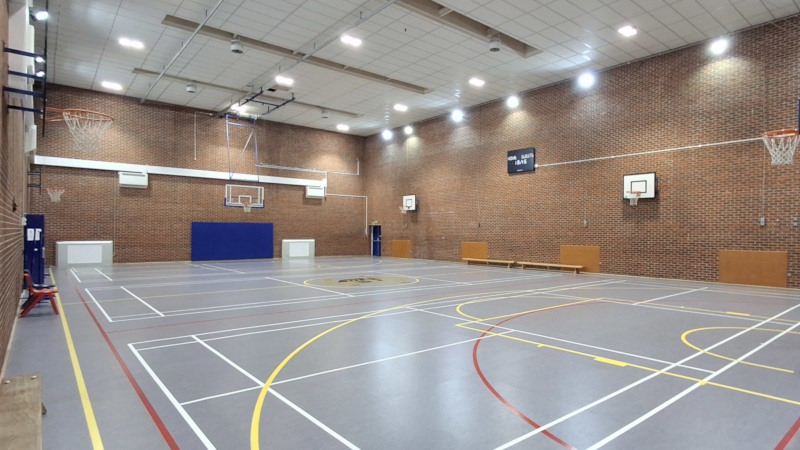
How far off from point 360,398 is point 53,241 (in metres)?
21.1

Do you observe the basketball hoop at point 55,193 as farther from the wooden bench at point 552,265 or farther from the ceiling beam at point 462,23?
the wooden bench at point 552,265

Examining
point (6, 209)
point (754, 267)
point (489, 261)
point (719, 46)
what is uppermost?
point (719, 46)

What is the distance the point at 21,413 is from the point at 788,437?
6.11 m

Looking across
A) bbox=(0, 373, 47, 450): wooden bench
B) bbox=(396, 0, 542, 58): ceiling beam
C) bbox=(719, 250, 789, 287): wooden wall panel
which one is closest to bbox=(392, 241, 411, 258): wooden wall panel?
bbox=(396, 0, 542, 58): ceiling beam

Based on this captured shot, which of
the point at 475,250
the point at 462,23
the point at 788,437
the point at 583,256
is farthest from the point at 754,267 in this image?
the point at 788,437

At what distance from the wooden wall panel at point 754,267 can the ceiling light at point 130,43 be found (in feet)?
68.6

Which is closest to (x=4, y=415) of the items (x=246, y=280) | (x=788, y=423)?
(x=788, y=423)

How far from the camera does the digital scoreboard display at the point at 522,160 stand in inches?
781

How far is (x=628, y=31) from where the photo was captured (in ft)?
46.1

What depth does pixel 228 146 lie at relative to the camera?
963 inches

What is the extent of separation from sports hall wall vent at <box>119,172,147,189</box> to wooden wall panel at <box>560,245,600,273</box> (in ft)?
65.1

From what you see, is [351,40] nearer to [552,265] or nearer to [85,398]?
[552,265]

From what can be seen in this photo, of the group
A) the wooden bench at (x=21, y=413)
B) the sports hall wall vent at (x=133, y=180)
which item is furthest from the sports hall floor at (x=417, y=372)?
the sports hall wall vent at (x=133, y=180)

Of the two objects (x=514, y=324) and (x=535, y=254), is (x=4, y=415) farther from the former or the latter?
(x=535, y=254)
